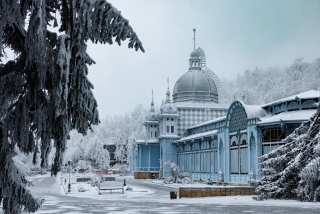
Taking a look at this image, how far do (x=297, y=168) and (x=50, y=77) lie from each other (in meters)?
21.9

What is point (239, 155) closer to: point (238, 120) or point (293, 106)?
point (238, 120)

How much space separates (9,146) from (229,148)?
39.3 metres

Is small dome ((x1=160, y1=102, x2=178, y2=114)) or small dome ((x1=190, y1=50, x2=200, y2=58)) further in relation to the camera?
small dome ((x1=190, y1=50, x2=200, y2=58))

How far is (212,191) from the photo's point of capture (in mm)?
29938

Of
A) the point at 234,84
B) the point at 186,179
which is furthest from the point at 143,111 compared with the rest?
the point at 186,179

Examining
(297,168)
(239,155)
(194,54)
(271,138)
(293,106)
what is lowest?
(297,168)

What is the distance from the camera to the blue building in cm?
3666

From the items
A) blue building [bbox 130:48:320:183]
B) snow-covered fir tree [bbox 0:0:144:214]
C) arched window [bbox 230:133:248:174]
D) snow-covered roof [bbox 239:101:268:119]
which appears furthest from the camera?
arched window [bbox 230:133:248:174]

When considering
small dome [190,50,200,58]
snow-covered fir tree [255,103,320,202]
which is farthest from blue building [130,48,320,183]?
snow-covered fir tree [255,103,320,202]

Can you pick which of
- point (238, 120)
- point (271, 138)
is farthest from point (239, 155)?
point (271, 138)

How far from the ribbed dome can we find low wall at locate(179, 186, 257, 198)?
40.1 metres

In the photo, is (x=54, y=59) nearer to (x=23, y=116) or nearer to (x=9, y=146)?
(x=23, y=116)

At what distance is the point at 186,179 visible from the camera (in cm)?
4988

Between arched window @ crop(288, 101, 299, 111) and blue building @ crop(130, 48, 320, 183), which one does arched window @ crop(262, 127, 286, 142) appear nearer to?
blue building @ crop(130, 48, 320, 183)
